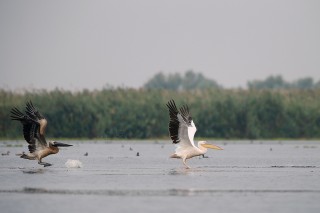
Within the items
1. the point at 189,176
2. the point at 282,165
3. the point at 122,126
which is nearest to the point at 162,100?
the point at 122,126

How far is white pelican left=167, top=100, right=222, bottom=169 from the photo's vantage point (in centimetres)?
2536

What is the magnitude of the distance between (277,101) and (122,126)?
802cm

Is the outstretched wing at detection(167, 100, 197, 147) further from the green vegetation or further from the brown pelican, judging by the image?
the green vegetation

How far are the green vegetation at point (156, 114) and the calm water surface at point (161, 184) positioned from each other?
12.7 m

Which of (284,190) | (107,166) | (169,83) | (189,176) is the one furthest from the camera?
(169,83)

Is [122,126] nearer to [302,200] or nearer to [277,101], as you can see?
[277,101]

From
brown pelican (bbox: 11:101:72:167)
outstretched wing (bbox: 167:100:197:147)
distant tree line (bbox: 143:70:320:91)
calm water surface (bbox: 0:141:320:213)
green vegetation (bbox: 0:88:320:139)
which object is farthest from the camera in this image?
distant tree line (bbox: 143:70:320:91)

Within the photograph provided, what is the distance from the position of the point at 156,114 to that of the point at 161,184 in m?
25.6

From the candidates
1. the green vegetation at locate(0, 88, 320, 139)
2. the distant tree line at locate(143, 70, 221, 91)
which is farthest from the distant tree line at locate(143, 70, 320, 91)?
the green vegetation at locate(0, 88, 320, 139)

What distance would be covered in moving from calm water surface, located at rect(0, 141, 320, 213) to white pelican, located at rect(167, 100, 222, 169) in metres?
0.56

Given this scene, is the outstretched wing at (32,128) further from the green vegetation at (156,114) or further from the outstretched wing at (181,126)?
the green vegetation at (156,114)

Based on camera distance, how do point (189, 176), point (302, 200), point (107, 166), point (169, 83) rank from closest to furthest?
point (302, 200)
point (189, 176)
point (107, 166)
point (169, 83)

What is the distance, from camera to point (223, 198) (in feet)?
61.9

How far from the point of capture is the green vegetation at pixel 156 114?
154ft
